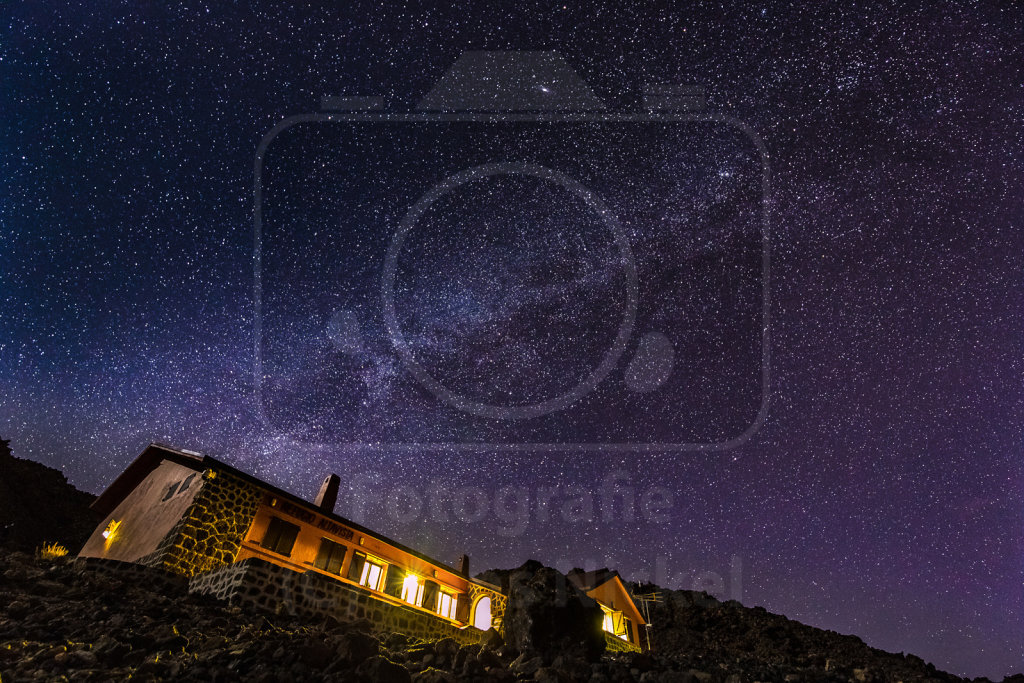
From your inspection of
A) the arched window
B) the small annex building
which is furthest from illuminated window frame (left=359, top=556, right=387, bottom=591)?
the small annex building

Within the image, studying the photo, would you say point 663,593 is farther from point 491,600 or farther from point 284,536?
point 284,536

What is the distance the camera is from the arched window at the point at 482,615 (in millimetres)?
24547

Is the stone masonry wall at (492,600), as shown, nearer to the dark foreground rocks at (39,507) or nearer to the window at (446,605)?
the window at (446,605)

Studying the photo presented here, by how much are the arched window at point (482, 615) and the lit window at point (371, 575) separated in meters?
6.41

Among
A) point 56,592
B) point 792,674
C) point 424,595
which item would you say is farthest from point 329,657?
point 424,595

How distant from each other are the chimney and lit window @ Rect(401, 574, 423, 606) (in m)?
4.36

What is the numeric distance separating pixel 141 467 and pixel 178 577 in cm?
833

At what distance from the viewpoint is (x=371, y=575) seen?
2034 cm

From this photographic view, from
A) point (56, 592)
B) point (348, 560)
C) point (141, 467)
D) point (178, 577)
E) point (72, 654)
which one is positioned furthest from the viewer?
point (141, 467)

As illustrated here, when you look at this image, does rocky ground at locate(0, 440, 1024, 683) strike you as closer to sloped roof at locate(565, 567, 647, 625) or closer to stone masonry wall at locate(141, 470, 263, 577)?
stone masonry wall at locate(141, 470, 263, 577)

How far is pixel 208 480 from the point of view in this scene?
56.2 ft

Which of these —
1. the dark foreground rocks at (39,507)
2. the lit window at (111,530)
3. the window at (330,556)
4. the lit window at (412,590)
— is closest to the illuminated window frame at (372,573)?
the window at (330,556)

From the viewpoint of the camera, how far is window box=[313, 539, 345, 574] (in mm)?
18781

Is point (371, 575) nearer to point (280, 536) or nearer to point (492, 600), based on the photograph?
point (280, 536)
